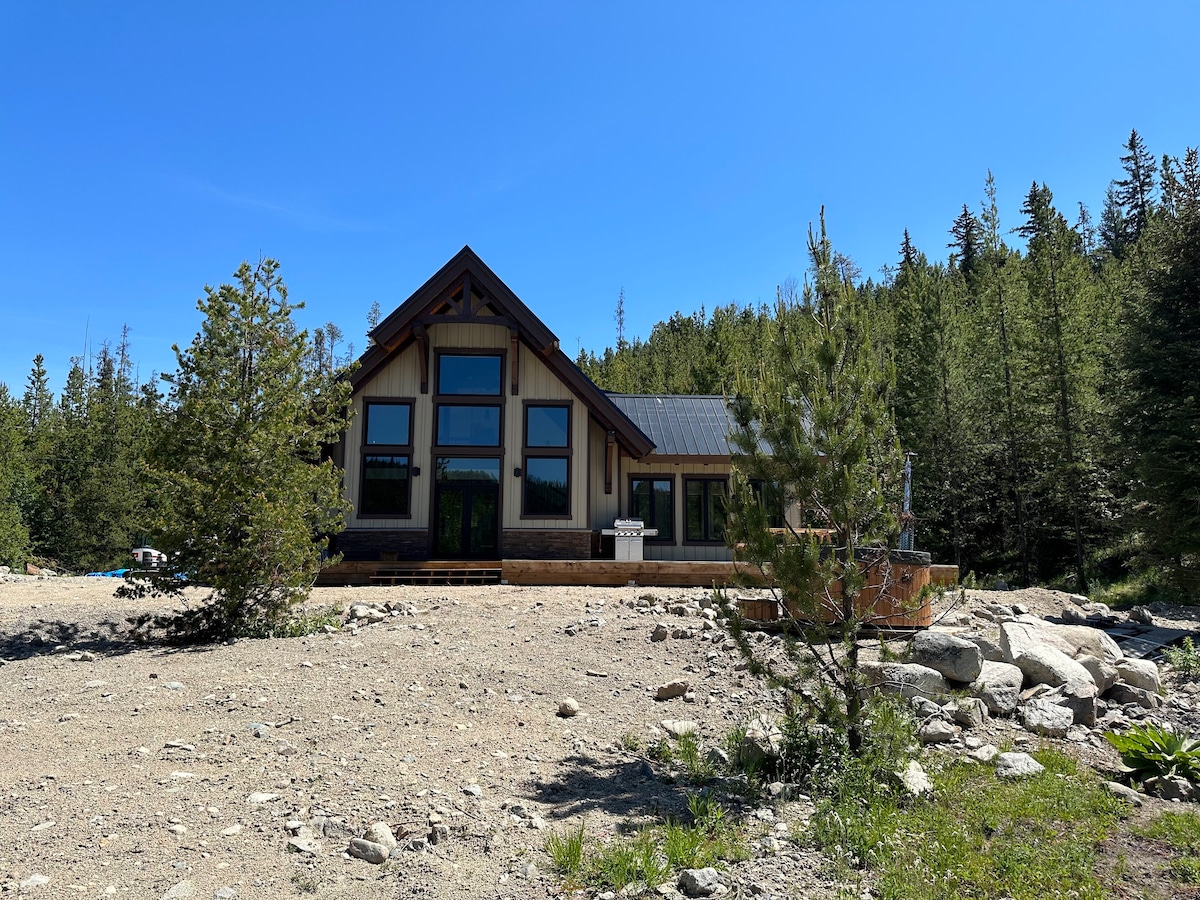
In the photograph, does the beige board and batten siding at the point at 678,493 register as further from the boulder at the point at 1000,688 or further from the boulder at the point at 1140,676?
the boulder at the point at 1000,688

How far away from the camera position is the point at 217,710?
634cm

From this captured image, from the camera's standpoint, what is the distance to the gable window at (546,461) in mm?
18359

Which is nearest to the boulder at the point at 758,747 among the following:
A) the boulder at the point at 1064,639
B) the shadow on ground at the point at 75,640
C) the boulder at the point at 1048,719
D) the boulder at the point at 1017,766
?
the boulder at the point at 1017,766

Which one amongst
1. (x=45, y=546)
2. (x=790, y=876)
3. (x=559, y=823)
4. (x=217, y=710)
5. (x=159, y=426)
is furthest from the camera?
(x=45, y=546)

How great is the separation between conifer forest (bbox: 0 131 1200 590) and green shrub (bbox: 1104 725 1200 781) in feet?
35.0

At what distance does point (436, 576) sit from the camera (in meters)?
16.6

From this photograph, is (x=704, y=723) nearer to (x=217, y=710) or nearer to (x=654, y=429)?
(x=217, y=710)

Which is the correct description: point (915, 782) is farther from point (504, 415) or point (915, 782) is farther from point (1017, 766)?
point (504, 415)

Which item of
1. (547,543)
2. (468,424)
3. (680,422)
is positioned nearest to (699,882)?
(547,543)

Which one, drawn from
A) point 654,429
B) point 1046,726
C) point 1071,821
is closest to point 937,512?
point 654,429

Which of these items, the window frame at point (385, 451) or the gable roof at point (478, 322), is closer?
the gable roof at point (478, 322)

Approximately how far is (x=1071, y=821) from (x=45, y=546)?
3877cm

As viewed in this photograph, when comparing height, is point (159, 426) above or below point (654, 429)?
below

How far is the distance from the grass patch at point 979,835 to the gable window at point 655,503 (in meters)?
13.9
